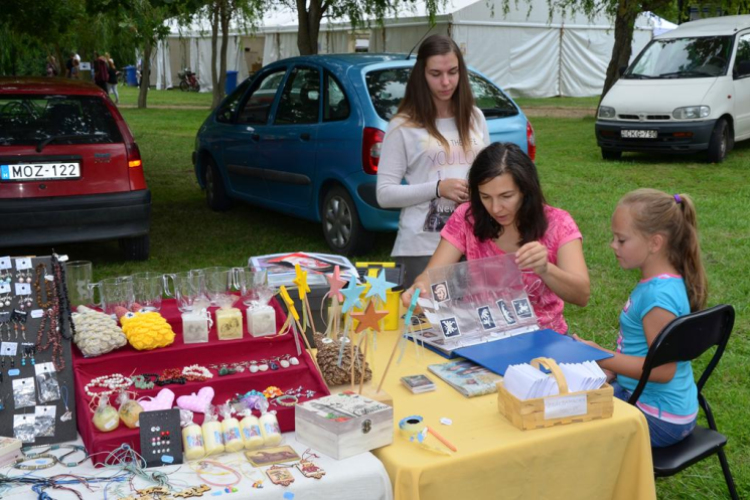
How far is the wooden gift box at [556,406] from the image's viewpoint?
205 centimetres

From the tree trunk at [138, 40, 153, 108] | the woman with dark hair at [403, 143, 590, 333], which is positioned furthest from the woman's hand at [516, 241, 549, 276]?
the tree trunk at [138, 40, 153, 108]

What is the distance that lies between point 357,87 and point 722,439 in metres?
4.19

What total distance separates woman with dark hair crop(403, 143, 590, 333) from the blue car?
10.1 ft

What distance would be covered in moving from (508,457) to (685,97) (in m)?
9.91

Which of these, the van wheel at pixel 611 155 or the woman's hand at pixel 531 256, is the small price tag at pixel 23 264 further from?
the van wheel at pixel 611 155

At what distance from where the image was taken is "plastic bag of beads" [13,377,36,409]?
202 centimetres

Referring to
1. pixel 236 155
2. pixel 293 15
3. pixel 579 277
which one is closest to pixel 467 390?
pixel 579 277

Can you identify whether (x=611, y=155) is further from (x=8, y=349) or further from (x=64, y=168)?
(x=8, y=349)

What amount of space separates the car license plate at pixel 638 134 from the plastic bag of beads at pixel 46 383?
10160 millimetres

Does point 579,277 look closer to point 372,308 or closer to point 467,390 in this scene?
point 467,390

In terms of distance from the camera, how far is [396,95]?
6.30 m

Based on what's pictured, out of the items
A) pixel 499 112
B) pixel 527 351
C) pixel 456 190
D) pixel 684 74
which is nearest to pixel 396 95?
pixel 499 112

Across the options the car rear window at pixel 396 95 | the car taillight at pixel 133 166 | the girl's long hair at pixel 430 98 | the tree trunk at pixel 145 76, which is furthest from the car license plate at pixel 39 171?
the tree trunk at pixel 145 76

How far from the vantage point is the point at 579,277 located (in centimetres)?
288
